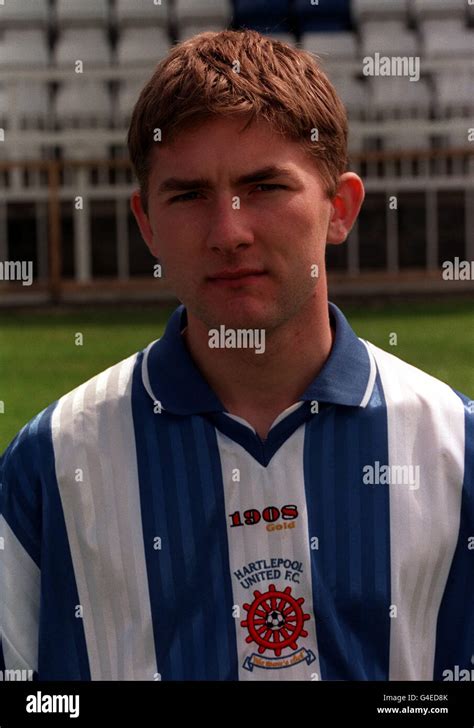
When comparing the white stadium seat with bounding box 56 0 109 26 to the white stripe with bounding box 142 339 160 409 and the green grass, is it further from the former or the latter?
the white stripe with bounding box 142 339 160 409

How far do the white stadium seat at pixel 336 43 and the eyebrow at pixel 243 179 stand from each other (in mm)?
6653

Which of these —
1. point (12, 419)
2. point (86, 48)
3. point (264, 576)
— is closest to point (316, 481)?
point (264, 576)

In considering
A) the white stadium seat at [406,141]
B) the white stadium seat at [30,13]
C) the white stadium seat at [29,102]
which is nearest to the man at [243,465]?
the white stadium seat at [406,141]

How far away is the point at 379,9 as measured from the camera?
7.89 m

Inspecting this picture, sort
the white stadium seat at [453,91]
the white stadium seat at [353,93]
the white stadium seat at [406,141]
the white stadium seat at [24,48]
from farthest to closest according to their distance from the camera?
the white stadium seat at [24,48], the white stadium seat at [353,93], the white stadium seat at [453,91], the white stadium seat at [406,141]

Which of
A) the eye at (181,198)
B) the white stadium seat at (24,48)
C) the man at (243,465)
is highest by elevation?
the white stadium seat at (24,48)

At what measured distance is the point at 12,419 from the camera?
3.17m

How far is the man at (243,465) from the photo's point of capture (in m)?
0.96

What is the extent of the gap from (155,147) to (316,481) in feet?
1.02

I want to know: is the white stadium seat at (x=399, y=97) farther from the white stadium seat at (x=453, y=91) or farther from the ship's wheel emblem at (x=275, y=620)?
the ship's wheel emblem at (x=275, y=620)

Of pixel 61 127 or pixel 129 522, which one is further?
pixel 61 127

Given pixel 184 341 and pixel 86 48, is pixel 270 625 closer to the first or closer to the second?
pixel 184 341

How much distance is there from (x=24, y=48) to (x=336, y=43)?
7.04 feet

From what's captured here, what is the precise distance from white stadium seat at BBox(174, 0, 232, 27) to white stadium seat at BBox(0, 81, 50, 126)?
3.69ft
